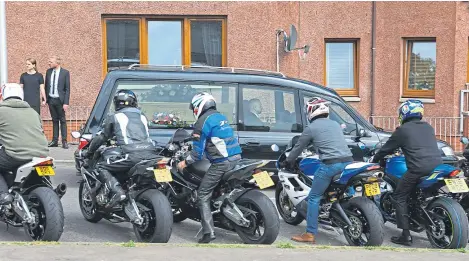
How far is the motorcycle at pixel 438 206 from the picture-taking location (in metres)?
6.94

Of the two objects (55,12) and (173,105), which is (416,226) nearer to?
(173,105)

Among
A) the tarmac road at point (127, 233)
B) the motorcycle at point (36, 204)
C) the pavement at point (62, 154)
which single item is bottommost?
the tarmac road at point (127, 233)

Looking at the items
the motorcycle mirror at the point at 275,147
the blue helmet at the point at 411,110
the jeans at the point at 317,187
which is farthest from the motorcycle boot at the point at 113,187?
the blue helmet at the point at 411,110

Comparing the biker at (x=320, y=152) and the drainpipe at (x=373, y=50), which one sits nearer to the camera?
the biker at (x=320, y=152)

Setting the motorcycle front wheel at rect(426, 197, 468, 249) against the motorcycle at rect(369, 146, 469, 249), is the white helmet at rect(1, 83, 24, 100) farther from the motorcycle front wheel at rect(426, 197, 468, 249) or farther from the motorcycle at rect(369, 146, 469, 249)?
the motorcycle front wheel at rect(426, 197, 468, 249)

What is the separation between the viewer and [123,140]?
7.46 metres

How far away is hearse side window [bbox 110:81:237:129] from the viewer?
10094 mm

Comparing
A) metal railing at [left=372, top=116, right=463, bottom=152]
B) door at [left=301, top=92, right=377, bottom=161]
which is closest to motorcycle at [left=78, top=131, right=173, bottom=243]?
door at [left=301, top=92, right=377, bottom=161]

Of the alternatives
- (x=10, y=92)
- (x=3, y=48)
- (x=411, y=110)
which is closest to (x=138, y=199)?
(x=10, y=92)

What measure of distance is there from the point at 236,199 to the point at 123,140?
1385 mm

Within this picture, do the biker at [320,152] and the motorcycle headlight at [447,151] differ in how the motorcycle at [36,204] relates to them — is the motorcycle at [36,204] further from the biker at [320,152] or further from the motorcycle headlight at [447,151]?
the motorcycle headlight at [447,151]

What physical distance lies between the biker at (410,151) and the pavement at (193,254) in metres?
1.02

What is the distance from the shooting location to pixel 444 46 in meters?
17.5

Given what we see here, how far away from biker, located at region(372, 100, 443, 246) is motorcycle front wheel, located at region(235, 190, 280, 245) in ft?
4.78
